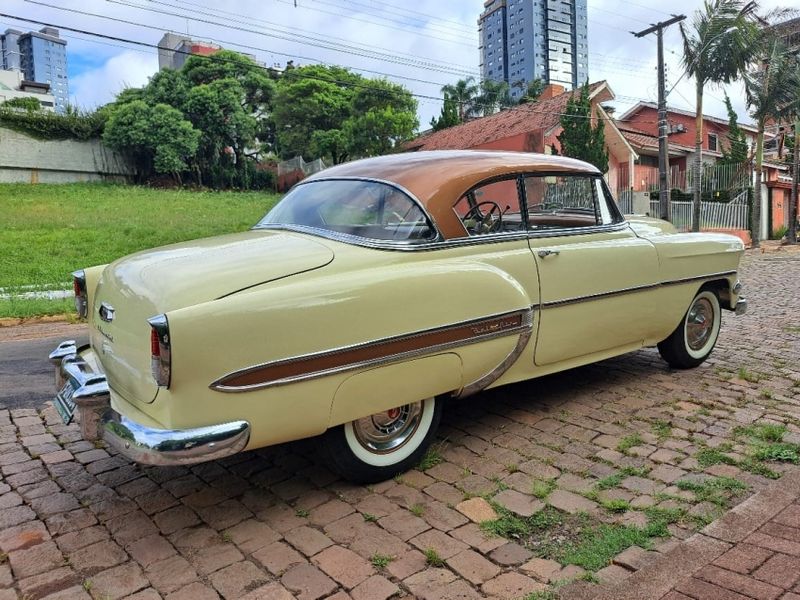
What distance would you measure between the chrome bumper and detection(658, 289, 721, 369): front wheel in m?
3.53

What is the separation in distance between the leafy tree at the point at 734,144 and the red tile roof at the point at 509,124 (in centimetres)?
905

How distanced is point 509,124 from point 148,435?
1089 inches

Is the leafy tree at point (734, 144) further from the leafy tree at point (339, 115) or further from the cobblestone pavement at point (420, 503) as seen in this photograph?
the cobblestone pavement at point (420, 503)

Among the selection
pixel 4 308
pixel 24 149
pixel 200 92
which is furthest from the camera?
Answer: pixel 200 92

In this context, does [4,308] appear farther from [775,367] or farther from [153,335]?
[775,367]

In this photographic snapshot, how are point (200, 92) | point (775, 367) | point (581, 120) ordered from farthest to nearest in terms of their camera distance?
point (200, 92) < point (581, 120) < point (775, 367)

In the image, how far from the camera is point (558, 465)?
10.7ft

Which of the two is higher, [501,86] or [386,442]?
[501,86]

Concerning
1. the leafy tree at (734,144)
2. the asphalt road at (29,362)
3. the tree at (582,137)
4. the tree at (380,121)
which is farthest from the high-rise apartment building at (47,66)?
the asphalt road at (29,362)

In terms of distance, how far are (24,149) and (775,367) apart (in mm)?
34551

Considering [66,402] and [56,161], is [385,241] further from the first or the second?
[56,161]

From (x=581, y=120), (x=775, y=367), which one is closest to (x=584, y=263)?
(x=775, y=367)

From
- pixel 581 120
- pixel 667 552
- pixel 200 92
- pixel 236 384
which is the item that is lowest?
pixel 667 552

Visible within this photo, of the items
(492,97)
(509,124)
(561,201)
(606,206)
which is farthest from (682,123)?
(561,201)
